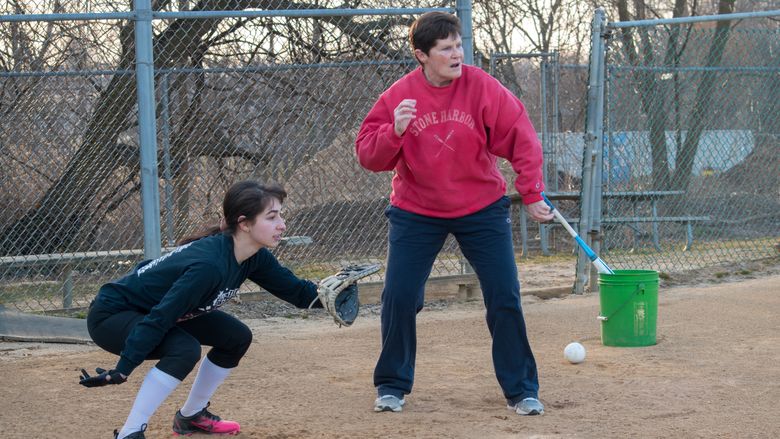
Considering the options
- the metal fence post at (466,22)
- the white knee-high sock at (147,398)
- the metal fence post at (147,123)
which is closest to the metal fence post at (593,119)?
the metal fence post at (466,22)

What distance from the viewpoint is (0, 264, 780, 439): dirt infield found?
3904 mm

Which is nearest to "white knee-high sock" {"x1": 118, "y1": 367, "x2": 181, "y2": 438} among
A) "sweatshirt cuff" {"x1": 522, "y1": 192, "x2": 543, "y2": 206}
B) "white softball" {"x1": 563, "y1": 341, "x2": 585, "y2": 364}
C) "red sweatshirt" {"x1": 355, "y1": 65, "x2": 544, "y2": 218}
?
"red sweatshirt" {"x1": 355, "y1": 65, "x2": 544, "y2": 218}

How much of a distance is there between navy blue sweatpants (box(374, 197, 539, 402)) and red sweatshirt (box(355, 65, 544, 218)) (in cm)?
9

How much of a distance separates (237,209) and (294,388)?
1.35 metres

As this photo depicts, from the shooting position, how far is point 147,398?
3529 mm

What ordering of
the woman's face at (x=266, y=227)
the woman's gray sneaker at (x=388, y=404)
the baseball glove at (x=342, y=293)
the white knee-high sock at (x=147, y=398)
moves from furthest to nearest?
the woman's gray sneaker at (x=388, y=404), the baseball glove at (x=342, y=293), the woman's face at (x=266, y=227), the white knee-high sock at (x=147, y=398)

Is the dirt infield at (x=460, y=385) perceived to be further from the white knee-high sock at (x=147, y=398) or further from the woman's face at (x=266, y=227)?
the woman's face at (x=266, y=227)

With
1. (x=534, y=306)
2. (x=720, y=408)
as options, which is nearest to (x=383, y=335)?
(x=720, y=408)

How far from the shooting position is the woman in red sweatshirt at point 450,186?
4.07m

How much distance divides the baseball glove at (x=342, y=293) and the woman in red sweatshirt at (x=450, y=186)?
0.88 ft

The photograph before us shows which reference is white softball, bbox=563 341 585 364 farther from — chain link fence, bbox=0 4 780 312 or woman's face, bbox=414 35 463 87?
chain link fence, bbox=0 4 780 312

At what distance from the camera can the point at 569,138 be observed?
43.5ft

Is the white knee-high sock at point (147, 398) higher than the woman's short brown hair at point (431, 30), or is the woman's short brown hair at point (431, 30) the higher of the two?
the woman's short brown hair at point (431, 30)

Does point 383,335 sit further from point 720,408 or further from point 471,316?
point 471,316
